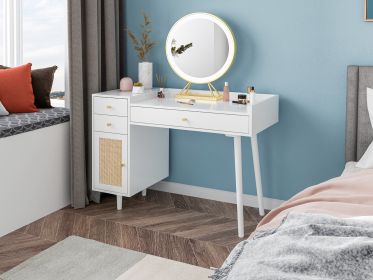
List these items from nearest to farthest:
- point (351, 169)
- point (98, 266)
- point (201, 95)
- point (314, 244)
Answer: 1. point (314, 244)
2. point (98, 266)
3. point (351, 169)
4. point (201, 95)

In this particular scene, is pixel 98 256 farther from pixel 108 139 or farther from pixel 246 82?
pixel 246 82

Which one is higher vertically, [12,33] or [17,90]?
[12,33]

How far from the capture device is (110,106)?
3.38 meters

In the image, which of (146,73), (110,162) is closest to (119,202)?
(110,162)

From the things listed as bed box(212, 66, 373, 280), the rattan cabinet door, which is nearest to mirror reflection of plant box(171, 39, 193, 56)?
the rattan cabinet door

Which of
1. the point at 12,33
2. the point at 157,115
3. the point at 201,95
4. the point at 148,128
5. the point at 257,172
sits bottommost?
the point at 257,172

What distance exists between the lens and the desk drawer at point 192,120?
9.82ft

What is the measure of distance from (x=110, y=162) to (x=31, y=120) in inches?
22.5

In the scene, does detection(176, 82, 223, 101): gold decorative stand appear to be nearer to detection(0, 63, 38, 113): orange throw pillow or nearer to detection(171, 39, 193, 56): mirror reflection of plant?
detection(171, 39, 193, 56): mirror reflection of plant

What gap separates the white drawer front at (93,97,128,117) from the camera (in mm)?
3340

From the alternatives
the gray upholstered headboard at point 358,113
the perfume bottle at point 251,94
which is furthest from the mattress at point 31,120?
the gray upholstered headboard at point 358,113

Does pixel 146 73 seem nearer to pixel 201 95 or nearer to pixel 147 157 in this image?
pixel 201 95

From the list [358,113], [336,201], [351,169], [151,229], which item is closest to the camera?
[336,201]

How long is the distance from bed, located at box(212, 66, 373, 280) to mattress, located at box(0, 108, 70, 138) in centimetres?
164
